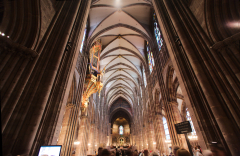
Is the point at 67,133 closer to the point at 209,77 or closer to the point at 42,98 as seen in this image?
the point at 42,98

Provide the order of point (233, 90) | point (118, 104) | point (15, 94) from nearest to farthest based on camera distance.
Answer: point (15, 94)
point (233, 90)
point (118, 104)

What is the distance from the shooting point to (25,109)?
9.82 ft

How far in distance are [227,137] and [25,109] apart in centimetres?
519

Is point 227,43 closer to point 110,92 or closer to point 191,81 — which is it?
point 191,81

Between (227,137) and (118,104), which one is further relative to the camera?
(118,104)

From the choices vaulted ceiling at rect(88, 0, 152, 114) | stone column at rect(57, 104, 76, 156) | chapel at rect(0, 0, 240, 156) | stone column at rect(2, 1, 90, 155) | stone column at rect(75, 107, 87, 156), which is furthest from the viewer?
vaulted ceiling at rect(88, 0, 152, 114)

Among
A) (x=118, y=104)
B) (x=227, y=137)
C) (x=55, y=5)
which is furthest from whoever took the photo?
(x=118, y=104)

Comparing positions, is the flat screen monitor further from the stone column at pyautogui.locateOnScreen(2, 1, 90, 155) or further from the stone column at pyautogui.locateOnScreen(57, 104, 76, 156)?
the stone column at pyautogui.locateOnScreen(57, 104, 76, 156)

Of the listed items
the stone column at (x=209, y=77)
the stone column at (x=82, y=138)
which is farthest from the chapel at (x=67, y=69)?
the stone column at (x=82, y=138)

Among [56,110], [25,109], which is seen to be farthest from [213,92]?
[25,109]

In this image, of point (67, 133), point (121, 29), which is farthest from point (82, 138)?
point (121, 29)

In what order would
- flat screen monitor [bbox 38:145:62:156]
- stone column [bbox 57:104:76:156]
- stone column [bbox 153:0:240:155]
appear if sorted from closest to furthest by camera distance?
flat screen monitor [bbox 38:145:62:156], stone column [bbox 153:0:240:155], stone column [bbox 57:104:76:156]

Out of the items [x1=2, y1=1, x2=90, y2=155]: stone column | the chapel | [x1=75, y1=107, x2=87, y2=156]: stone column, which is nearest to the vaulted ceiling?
the chapel

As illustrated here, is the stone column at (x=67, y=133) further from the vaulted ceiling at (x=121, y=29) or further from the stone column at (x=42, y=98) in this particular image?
the vaulted ceiling at (x=121, y=29)
